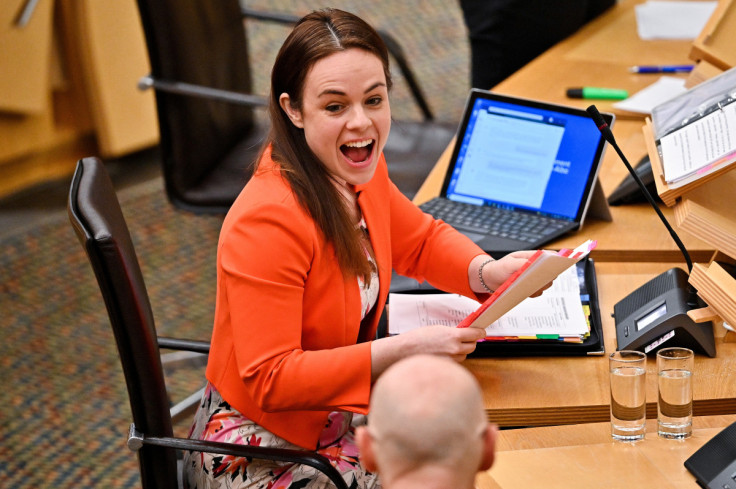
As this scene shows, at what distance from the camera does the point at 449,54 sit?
5.41m

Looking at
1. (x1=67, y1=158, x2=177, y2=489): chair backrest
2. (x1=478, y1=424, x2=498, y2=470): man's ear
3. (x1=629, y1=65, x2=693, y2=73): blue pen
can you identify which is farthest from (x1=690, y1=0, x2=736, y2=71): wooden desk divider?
(x1=478, y1=424, x2=498, y2=470): man's ear

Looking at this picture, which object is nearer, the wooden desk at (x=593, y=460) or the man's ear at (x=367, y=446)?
the man's ear at (x=367, y=446)

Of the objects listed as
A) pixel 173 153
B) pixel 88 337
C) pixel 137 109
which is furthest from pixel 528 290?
pixel 137 109

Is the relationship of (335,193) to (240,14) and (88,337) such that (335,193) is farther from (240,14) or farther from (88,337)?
(88,337)

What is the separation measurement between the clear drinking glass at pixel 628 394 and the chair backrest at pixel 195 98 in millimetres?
1513

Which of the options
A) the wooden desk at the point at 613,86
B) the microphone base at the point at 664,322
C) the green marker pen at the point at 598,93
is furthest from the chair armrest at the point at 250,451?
the green marker pen at the point at 598,93

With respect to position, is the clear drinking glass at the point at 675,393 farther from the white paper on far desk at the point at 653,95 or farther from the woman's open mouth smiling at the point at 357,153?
the white paper on far desk at the point at 653,95

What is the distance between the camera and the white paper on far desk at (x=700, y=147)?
146cm

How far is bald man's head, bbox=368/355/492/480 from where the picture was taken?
76 centimetres

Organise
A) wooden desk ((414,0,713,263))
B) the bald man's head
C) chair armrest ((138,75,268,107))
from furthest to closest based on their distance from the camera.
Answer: chair armrest ((138,75,268,107))
wooden desk ((414,0,713,263))
the bald man's head

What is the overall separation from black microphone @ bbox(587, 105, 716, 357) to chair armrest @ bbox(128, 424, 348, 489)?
0.53 m

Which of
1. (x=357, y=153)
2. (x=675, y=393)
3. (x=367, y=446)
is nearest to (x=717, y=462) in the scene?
(x=675, y=393)

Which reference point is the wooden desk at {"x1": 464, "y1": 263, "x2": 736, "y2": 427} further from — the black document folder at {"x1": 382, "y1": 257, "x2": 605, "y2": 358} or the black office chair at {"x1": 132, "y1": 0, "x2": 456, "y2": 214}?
the black office chair at {"x1": 132, "y1": 0, "x2": 456, "y2": 214}

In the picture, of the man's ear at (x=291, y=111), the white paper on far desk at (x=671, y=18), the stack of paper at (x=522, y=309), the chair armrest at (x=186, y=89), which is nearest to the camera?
the stack of paper at (x=522, y=309)
